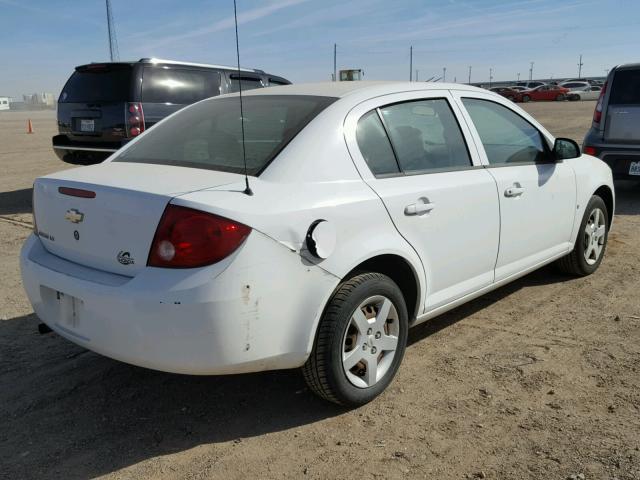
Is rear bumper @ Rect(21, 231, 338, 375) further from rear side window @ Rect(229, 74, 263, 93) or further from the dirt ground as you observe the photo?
Answer: rear side window @ Rect(229, 74, 263, 93)

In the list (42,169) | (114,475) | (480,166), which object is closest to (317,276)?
(114,475)

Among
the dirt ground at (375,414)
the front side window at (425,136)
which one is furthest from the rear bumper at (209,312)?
the front side window at (425,136)

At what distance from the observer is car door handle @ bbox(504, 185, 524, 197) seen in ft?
13.0

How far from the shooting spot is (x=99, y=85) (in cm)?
841

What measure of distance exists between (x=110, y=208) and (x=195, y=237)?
0.49 meters

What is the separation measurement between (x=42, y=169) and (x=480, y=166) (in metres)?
11.7

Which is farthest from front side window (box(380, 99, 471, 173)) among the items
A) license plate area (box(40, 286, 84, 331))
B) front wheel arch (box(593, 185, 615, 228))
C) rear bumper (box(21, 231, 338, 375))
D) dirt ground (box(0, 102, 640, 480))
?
front wheel arch (box(593, 185, 615, 228))

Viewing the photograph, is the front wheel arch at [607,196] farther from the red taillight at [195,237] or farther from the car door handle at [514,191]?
the red taillight at [195,237]

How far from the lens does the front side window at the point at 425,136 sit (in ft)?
11.2

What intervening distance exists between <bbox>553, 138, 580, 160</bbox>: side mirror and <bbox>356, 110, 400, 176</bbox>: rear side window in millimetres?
1788

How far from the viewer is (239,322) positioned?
2.56m

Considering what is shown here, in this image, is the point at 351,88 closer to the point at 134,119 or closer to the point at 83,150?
the point at 134,119

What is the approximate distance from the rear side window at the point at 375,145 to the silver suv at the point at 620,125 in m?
6.24

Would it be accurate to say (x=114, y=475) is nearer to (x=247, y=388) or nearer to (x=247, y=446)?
(x=247, y=446)
